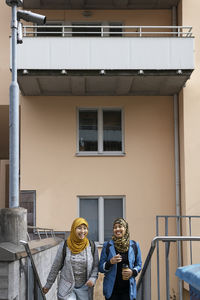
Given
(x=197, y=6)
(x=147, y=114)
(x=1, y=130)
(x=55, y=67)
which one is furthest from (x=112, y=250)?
(x=1, y=130)

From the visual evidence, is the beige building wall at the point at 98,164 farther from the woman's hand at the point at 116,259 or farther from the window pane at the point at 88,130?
the woman's hand at the point at 116,259

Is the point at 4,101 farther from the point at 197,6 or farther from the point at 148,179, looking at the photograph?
the point at 197,6

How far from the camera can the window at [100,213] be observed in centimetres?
1600

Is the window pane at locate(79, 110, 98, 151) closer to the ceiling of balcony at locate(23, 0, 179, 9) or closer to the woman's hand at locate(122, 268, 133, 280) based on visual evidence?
the ceiling of balcony at locate(23, 0, 179, 9)

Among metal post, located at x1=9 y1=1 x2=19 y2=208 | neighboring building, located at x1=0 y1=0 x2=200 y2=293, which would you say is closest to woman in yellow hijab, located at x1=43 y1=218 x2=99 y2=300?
metal post, located at x1=9 y1=1 x2=19 y2=208

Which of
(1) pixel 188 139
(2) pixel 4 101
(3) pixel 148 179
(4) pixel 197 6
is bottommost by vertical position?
(3) pixel 148 179

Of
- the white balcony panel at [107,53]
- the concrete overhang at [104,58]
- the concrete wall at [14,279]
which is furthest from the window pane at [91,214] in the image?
the concrete wall at [14,279]

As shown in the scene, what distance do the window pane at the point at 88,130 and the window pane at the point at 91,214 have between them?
5.47 ft

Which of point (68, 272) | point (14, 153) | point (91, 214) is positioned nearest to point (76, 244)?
point (68, 272)

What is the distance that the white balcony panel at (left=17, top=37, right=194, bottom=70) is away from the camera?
578 inches

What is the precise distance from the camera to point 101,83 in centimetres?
1542

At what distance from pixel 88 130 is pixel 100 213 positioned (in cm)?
265

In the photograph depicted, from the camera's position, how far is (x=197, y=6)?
A: 16.0 meters

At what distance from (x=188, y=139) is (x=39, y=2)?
6289 millimetres
